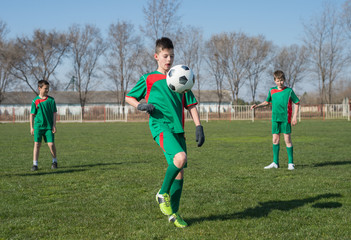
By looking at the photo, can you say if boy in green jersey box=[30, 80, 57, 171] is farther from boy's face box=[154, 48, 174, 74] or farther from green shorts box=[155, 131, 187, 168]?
green shorts box=[155, 131, 187, 168]

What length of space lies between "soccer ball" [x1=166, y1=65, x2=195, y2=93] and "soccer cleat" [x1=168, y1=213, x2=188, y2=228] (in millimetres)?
1385

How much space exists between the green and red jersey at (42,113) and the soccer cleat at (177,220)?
543 centimetres

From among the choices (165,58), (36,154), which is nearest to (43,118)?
(36,154)

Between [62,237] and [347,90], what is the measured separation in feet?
274

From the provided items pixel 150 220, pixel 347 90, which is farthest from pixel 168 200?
pixel 347 90

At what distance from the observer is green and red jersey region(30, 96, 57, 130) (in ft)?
27.9

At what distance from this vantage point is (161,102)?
4184mm

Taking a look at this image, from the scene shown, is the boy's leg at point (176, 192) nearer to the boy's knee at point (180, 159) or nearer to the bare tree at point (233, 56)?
the boy's knee at point (180, 159)

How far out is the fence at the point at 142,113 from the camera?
135 feet

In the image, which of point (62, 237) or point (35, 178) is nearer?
point (62, 237)

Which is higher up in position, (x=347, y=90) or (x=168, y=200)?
(x=347, y=90)

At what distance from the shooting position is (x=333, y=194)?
5523 mm

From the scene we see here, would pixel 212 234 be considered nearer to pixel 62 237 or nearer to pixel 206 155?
pixel 62 237

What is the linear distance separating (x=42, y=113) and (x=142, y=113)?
32823mm
